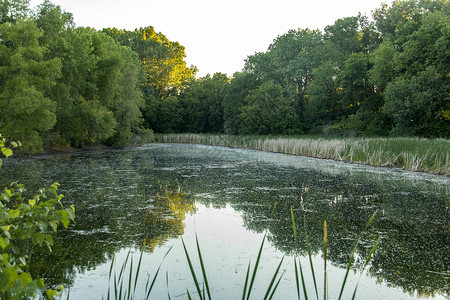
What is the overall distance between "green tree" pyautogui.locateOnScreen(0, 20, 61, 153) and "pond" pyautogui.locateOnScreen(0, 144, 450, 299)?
20.8ft

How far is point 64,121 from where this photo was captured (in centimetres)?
1950

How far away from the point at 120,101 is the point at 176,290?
74.4 feet

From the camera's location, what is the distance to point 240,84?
3778 centimetres

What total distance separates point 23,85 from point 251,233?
44.3 feet

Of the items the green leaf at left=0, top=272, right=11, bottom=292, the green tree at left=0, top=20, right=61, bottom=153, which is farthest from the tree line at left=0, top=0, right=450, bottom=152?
the green leaf at left=0, top=272, right=11, bottom=292

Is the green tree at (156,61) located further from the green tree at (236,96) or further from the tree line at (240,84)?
the green tree at (236,96)

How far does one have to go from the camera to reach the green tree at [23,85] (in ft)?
47.8

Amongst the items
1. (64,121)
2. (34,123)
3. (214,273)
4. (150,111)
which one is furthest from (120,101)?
(214,273)

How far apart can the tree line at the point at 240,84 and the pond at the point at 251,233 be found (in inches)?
331

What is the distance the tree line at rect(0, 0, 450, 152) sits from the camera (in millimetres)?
15609

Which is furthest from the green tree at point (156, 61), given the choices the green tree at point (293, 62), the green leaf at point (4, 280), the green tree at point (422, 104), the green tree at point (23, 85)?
the green leaf at point (4, 280)

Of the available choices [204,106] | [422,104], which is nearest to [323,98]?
[422,104]

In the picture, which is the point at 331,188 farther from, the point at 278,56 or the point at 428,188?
the point at 278,56

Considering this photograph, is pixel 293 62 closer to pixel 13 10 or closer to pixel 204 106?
pixel 204 106
